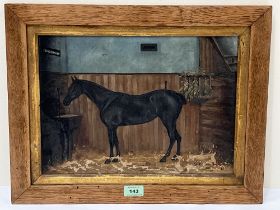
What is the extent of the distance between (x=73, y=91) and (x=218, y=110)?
42cm

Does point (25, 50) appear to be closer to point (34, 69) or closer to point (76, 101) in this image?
point (34, 69)

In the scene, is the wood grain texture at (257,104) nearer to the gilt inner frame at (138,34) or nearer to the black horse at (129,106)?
the gilt inner frame at (138,34)

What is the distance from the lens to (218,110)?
3.13 feet

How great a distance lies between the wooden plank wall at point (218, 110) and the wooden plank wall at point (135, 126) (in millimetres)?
32

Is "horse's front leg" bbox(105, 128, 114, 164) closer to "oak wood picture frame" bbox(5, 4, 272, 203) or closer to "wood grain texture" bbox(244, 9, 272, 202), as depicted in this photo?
"oak wood picture frame" bbox(5, 4, 272, 203)

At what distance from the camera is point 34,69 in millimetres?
922

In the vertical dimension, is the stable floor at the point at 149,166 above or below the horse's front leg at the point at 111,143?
below

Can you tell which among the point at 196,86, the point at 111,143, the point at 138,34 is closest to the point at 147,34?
the point at 138,34

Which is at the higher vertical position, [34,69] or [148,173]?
[34,69]

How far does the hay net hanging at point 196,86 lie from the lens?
94cm

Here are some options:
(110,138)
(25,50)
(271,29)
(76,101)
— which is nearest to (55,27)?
(25,50)

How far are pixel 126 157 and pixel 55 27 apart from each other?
42 cm

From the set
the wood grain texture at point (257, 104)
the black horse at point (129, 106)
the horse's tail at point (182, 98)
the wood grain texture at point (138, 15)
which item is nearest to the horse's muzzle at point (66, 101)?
the black horse at point (129, 106)

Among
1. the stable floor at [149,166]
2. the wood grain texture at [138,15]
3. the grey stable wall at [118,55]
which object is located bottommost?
the stable floor at [149,166]
